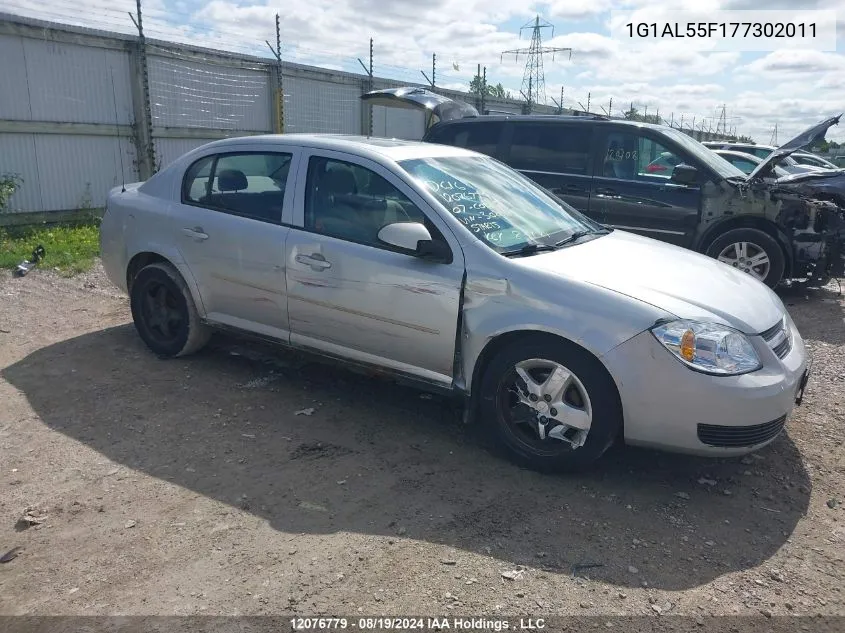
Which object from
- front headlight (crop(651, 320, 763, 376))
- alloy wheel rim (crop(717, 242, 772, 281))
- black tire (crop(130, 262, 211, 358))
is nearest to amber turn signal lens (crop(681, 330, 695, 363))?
front headlight (crop(651, 320, 763, 376))

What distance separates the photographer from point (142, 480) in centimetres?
361

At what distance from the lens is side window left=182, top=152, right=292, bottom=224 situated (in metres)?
4.59

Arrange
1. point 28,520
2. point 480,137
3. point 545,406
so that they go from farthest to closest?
1. point 480,137
2. point 545,406
3. point 28,520

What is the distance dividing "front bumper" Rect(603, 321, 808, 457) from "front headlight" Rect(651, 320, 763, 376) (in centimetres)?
3

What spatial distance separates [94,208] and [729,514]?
10.1m

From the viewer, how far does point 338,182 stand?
4.38m

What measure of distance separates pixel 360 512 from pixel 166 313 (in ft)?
8.98

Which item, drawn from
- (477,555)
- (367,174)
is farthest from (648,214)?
(477,555)

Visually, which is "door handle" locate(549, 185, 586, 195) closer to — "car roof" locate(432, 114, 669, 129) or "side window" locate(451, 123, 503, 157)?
"car roof" locate(432, 114, 669, 129)

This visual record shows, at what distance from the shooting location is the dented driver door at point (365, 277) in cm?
386

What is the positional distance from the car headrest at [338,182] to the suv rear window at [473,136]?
164 inches

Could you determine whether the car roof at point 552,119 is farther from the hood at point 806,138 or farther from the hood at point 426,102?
the hood at point 806,138

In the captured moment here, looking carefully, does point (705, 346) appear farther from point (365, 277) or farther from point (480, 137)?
point (480, 137)

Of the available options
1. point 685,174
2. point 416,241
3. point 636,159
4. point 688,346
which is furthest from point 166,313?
point 685,174
